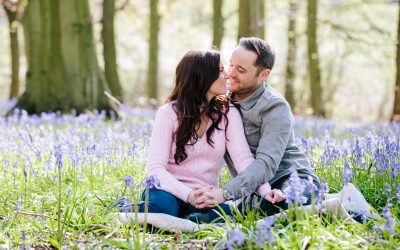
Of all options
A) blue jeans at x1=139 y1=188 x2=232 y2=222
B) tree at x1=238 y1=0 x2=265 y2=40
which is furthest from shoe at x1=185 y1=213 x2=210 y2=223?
tree at x1=238 y1=0 x2=265 y2=40

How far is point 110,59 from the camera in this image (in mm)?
15250

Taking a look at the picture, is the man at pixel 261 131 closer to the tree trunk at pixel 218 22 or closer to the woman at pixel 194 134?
the woman at pixel 194 134

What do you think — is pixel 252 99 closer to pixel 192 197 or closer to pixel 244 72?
pixel 244 72

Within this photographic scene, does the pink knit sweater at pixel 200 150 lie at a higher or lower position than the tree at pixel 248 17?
lower

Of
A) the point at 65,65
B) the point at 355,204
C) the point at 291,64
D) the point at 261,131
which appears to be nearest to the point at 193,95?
the point at 261,131

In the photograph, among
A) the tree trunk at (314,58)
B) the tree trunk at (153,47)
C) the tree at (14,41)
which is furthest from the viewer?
the tree at (14,41)

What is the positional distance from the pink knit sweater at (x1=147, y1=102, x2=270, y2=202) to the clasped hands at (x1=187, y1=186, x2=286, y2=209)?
0.24 m

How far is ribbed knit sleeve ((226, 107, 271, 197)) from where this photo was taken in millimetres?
4441

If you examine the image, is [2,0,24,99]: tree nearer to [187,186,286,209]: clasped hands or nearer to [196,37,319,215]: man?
[196,37,319,215]: man

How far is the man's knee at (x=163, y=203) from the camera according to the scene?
4105 millimetres

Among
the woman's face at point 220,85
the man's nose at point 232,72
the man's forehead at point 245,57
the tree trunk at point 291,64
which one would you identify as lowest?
the tree trunk at point 291,64

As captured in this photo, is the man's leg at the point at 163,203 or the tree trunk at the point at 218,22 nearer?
the man's leg at the point at 163,203

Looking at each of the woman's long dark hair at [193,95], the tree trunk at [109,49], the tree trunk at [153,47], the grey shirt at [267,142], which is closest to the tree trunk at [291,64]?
the tree trunk at [153,47]

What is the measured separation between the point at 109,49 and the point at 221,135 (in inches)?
447
